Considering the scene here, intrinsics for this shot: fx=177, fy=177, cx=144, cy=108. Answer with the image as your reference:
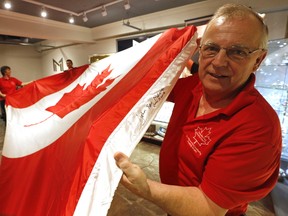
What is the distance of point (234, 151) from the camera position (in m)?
0.57

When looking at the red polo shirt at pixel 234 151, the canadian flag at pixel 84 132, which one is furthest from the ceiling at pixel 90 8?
the red polo shirt at pixel 234 151

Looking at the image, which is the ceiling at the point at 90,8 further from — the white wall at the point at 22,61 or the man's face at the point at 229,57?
the white wall at the point at 22,61

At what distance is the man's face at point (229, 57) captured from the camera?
64 centimetres

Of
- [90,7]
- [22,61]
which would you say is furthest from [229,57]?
[22,61]

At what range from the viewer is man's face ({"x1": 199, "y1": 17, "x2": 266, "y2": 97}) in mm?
639

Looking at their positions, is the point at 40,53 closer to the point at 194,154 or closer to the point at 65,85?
the point at 65,85

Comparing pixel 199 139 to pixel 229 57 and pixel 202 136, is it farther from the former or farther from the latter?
pixel 229 57

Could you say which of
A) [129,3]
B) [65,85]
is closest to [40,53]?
[129,3]

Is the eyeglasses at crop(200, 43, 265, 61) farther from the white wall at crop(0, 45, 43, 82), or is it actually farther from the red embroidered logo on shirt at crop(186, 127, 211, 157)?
the white wall at crop(0, 45, 43, 82)

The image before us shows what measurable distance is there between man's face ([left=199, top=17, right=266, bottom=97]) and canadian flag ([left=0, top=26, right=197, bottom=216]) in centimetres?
22

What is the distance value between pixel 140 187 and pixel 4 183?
0.83m

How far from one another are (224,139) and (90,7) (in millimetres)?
3667

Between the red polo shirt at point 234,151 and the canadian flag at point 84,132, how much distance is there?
22cm

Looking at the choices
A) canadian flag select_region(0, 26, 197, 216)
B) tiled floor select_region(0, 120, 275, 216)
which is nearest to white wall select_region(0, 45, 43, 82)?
canadian flag select_region(0, 26, 197, 216)
